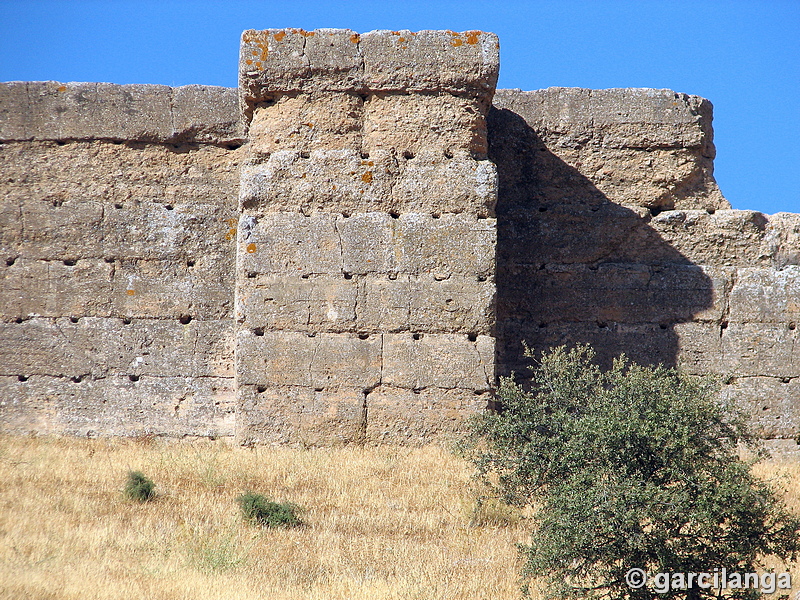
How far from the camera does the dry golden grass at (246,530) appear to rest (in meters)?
4.88

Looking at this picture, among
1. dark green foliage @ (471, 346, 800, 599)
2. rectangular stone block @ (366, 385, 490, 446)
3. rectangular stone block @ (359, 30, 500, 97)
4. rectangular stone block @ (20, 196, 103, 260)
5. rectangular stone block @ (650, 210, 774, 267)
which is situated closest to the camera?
dark green foliage @ (471, 346, 800, 599)

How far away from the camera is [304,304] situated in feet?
25.7

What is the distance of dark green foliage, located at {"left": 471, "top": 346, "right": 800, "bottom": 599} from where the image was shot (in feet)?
15.2

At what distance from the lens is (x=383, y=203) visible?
789cm

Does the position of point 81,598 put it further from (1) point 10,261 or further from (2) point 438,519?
(1) point 10,261

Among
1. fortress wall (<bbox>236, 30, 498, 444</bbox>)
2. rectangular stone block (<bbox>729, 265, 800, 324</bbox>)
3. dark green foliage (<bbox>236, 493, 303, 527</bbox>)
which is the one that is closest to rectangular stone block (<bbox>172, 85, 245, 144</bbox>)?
fortress wall (<bbox>236, 30, 498, 444</bbox>)

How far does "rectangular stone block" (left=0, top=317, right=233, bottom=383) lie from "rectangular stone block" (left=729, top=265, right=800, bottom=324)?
508cm

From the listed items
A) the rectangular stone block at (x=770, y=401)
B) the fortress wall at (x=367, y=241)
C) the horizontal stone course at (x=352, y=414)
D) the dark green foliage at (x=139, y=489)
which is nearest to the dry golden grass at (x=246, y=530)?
the dark green foliage at (x=139, y=489)

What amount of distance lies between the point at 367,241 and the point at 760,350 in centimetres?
402

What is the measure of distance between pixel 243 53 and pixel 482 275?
303 centimetres

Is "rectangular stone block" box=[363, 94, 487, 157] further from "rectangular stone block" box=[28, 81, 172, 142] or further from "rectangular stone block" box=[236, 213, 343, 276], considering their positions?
"rectangular stone block" box=[28, 81, 172, 142]

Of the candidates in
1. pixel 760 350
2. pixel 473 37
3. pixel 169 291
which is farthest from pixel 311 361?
pixel 760 350

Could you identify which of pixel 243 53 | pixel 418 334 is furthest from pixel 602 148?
pixel 243 53

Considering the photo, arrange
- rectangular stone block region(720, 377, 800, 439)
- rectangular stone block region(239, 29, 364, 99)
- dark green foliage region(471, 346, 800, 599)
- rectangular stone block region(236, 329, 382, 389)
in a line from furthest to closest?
rectangular stone block region(720, 377, 800, 439) → rectangular stone block region(239, 29, 364, 99) → rectangular stone block region(236, 329, 382, 389) → dark green foliage region(471, 346, 800, 599)
